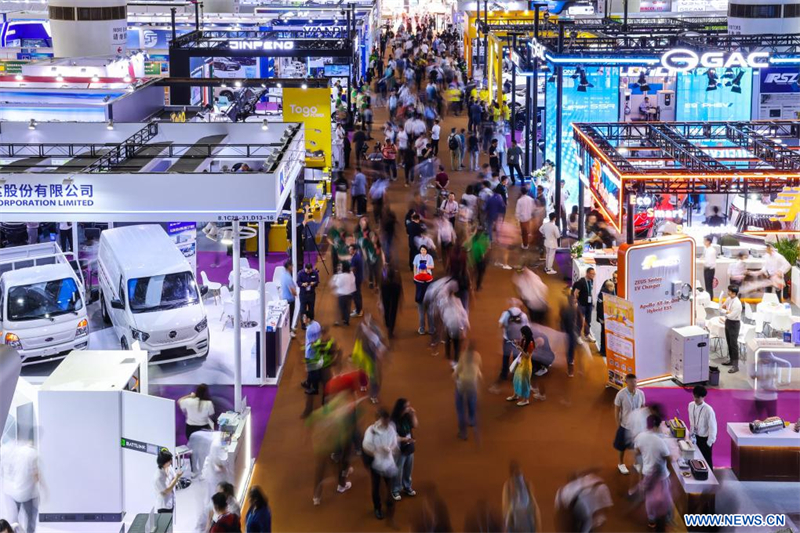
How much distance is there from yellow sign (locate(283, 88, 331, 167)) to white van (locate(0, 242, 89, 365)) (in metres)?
9.65

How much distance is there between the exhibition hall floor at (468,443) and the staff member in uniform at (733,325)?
3.23 feet

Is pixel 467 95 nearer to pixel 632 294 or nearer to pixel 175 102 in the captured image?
pixel 175 102

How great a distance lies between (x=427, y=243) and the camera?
58.2 ft

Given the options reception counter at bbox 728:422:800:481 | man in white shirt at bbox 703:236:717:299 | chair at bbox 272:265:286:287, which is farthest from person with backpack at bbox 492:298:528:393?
man in white shirt at bbox 703:236:717:299

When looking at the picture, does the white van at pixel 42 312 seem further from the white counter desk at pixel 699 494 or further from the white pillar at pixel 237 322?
the white counter desk at pixel 699 494

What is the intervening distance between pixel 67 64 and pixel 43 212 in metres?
14.5

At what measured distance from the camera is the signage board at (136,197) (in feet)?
40.2

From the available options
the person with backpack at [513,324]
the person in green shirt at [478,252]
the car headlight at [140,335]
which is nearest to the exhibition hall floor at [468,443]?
the person with backpack at [513,324]

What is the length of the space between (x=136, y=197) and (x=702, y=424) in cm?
669

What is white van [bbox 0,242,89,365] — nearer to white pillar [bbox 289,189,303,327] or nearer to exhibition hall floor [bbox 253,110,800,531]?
exhibition hall floor [bbox 253,110,800,531]

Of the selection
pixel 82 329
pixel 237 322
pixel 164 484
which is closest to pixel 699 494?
pixel 164 484

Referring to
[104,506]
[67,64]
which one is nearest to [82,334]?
[104,506]

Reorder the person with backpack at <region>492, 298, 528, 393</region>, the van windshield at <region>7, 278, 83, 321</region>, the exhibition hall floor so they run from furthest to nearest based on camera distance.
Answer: the van windshield at <region>7, 278, 83, 321</region>
the person with backpack at <region>492, 298, 528, 393</region>
the exhibition hall floor

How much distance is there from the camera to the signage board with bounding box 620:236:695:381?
539 inches
